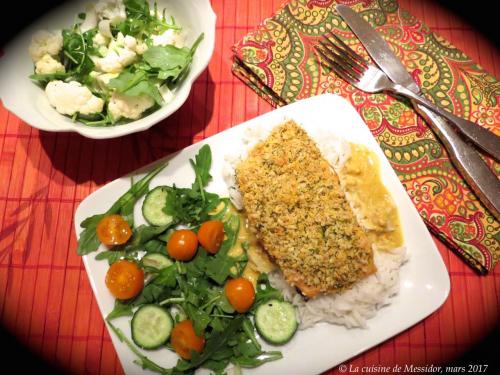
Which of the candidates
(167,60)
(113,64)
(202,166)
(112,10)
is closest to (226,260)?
(202,166)

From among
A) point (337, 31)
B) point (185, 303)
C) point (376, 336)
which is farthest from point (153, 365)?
point (337, 31)

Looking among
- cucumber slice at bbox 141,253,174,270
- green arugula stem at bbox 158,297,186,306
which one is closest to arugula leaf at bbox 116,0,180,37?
cucumber slice at bbox 141,253,174,270

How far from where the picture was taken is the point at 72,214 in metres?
3.03

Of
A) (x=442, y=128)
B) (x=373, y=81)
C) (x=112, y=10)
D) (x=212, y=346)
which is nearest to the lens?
(x=212, y=346)

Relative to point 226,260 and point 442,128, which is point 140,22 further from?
point 442,128

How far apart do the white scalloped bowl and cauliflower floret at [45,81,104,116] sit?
78 millimetres

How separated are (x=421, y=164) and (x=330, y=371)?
1419 millimetres

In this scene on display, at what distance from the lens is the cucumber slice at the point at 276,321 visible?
8.51 feet

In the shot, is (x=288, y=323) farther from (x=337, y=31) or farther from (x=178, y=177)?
(x=337, y=31)

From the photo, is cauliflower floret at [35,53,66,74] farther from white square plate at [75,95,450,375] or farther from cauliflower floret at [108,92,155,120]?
white square plate at [75,95,450,375]

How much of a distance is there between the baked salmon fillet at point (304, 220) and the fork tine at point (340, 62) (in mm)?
768

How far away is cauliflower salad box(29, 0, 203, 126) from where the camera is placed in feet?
8.63

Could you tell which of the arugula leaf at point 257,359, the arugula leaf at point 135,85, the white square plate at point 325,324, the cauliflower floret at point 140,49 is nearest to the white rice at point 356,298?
the white square plate at point 325,324

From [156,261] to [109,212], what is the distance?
0.42 m
